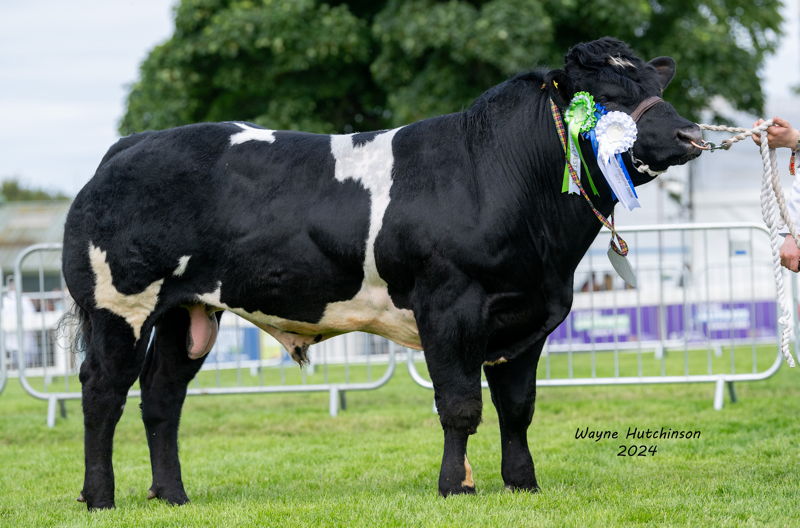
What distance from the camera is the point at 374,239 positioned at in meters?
4.71

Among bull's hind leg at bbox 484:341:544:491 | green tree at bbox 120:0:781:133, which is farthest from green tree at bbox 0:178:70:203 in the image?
bull's hind leg at bbox 484:341:544:491

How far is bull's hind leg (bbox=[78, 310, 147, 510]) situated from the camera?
507 centimetres

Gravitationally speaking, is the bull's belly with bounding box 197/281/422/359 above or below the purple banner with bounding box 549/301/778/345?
above

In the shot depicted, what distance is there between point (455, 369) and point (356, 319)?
0.62 meters

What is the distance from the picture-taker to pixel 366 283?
4828 mm

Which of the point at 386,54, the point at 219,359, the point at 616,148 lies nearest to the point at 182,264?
the point at 616,148

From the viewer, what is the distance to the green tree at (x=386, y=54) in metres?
16.4

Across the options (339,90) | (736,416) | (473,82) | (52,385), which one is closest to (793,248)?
(736,416)

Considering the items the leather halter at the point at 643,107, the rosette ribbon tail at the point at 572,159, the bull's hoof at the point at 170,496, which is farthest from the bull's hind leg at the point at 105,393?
the leather halter at the point at 643,107

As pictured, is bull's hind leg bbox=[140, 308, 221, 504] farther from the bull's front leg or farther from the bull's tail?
the bull's front leg

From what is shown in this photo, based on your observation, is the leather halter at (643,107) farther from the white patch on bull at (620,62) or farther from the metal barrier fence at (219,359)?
the metal barrier fence at (219,359)

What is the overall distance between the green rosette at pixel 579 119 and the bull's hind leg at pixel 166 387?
7.50ft

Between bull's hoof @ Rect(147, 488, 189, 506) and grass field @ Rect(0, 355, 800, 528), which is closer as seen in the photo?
grass field @ Rect(0, 355, 800, 528)

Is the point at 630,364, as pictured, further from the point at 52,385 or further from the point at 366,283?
the point at 366,283
